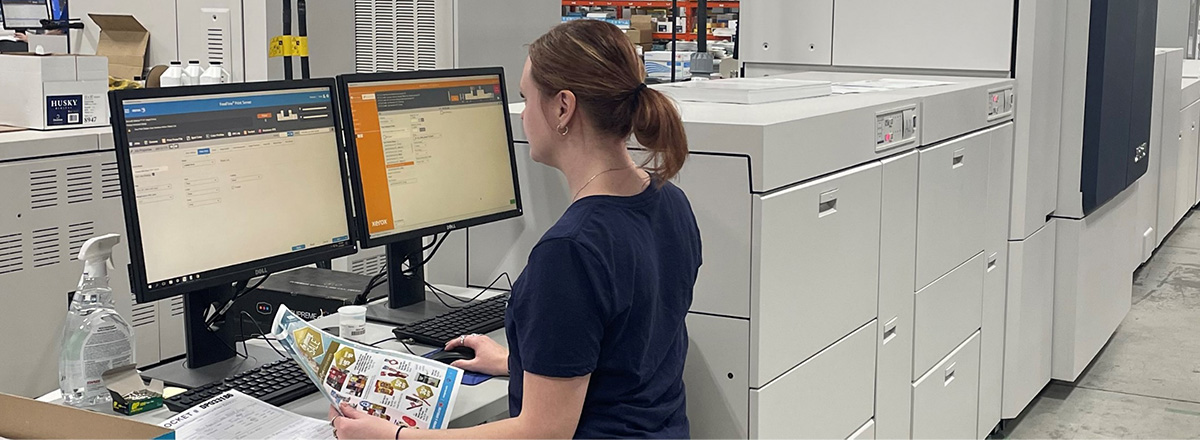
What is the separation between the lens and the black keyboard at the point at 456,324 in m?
1.92

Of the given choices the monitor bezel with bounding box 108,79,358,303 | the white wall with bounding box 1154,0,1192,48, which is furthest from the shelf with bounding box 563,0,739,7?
the monitor bezel with bounding box 108,79,358,303

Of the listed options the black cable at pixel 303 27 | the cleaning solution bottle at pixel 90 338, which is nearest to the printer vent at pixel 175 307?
the black cable at pixel 303 27

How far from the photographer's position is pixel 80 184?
9.80 ft

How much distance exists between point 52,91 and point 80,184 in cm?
29

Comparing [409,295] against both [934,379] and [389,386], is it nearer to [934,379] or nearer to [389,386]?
[389,386]

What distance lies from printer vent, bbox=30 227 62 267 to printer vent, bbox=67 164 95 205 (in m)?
0.10

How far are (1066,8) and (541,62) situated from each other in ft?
8.09

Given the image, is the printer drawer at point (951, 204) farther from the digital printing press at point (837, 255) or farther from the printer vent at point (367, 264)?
the printer vent at point (367, 264)

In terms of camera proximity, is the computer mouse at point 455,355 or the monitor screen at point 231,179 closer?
the monitor screen at point 231,179

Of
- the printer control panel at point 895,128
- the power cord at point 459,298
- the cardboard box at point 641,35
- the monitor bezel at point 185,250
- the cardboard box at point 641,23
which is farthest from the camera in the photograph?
the cardboard box at point 641,23

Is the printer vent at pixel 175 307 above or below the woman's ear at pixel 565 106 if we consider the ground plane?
below

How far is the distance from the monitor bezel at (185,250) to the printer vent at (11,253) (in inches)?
55.3

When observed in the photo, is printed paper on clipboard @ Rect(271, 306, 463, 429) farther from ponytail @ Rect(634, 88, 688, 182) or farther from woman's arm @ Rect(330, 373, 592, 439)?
ponytail @ Rect(634, 88, 688, 182)

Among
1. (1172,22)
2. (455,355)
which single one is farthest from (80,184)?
(1172,22)
